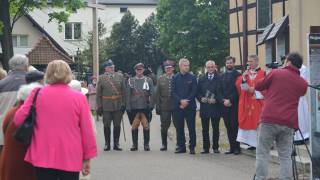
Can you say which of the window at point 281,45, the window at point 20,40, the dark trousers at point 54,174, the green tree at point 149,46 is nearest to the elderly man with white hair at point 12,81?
the dark trousers at point 54,174

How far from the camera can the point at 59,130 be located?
22.4 feet

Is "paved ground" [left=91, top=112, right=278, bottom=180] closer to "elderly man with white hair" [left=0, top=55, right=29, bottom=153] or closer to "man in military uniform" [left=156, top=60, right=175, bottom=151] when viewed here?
"man in military uniform" [left=156, top=60, right=175, bottom=151]

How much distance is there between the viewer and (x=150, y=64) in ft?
240

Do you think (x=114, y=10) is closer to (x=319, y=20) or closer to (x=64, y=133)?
(x=319, y=20)

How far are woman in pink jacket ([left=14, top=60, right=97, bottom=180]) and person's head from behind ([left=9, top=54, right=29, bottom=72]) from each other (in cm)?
204

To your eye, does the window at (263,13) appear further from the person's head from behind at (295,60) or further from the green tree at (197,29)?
the green tree at (197,29)

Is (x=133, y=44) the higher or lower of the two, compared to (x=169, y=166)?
higher

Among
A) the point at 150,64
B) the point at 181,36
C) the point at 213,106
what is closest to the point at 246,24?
the point at 213,106

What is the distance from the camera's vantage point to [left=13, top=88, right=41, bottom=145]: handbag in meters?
6.75

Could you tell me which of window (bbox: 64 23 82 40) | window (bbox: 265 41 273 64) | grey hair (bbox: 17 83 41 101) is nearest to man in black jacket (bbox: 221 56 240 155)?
window (bbox: 265 41 273 64)

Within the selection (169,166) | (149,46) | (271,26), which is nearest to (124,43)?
(149,46)

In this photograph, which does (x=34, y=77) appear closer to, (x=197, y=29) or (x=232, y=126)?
(x=232, y=126)

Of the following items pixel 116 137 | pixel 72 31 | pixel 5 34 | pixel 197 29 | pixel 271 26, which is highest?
pixel 72 31

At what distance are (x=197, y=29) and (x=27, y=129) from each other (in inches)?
2064
